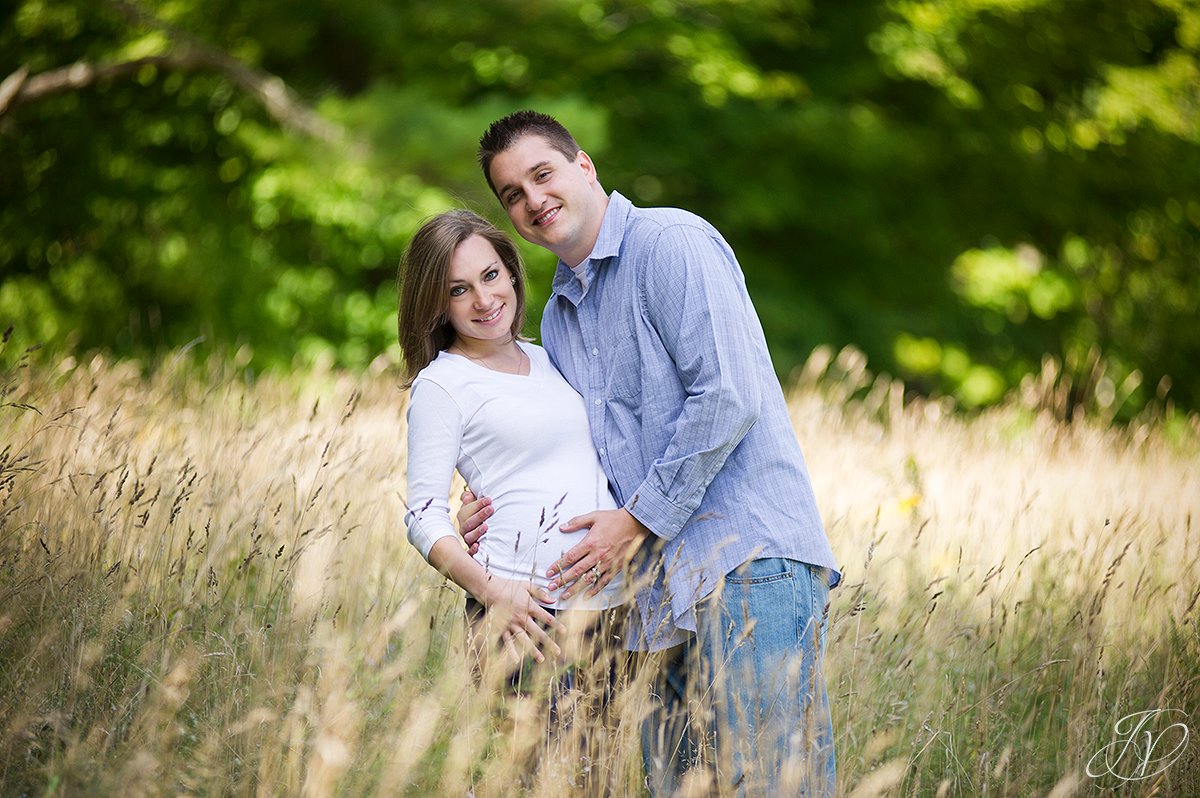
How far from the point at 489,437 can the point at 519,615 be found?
43cm

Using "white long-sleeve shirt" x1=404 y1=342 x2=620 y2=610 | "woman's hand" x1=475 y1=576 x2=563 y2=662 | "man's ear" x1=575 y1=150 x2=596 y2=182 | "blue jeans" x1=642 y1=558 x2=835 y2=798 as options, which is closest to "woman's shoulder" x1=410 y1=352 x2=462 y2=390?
"white long-sleeve shirt" x1=404 y1=342 x2=620 y2=610

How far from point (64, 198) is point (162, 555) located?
719 cm

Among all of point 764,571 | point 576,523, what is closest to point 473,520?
point 576,523

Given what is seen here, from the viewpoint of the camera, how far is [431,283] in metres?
2.58

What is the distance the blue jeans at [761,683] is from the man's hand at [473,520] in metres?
0.56

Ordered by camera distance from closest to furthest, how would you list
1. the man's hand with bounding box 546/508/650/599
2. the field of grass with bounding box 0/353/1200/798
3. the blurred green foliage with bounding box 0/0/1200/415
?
1. the field of grass with bounding box 0/353/1200/798
2. the man's hand with bounding box 546/508/650/599
3. the blurred green foliage with bounding box 0/0/1200/415

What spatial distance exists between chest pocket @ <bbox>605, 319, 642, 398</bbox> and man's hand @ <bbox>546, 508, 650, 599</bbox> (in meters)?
0.31

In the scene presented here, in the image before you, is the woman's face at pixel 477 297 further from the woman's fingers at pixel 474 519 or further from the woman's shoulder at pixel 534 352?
the woman's fingers at pixel 474 519

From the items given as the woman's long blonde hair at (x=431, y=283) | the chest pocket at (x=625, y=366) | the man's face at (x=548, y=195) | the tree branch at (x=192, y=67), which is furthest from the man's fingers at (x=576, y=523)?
the tree branch at (x=192, y=67)

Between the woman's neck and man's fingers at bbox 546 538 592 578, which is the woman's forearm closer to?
man's fingers at bbox 546 538 592 578

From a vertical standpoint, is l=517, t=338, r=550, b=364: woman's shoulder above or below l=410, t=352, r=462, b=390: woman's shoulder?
below

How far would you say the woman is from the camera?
2.35m

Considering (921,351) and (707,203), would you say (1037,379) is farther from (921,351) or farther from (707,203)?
(707,203)

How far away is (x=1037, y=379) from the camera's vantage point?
11594 mm
